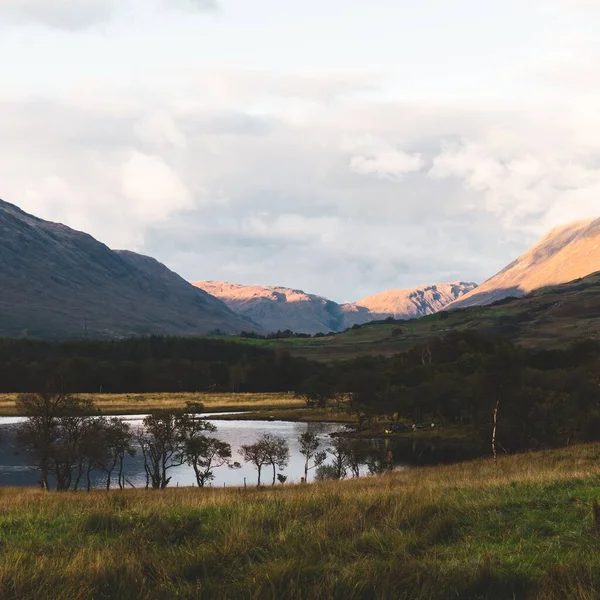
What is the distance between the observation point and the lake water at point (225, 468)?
299 ft

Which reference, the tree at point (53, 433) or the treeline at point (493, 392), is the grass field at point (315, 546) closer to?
the treeline at point (493, 392)

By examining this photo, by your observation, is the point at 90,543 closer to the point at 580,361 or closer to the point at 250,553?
the point at 250,553

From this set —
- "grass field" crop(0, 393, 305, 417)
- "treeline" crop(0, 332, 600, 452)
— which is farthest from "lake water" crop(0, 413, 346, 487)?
"grass field" crop(0, 393, 305, 417)

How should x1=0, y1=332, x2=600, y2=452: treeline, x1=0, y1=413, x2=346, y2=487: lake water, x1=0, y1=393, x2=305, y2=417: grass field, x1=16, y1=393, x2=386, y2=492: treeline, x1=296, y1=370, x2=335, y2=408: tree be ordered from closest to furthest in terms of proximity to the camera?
x1=0, y1=332, x2=600, y2=452: treeline < x1=16, y1=393, x2=386, y2=492: treeline < x1=0, y1=413, x2=346, y2=487: lake water < x1=0, y1=393, x2=305, y2=417: grass field < x1=296, y1=370, x2=335, y2=408: tree

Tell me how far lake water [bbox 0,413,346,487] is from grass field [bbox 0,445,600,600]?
176ft

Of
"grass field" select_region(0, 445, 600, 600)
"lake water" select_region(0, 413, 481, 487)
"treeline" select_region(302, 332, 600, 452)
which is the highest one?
"treeline" select_region(302, 332, 600, 452)

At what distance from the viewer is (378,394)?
150 meters

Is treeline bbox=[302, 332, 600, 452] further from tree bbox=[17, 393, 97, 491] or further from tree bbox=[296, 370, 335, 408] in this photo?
tree bbox=[17, 393, 97, 491]

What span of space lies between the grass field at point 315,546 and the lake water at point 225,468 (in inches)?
2111

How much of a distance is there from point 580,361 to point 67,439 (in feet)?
421

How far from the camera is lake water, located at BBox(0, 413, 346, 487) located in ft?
299

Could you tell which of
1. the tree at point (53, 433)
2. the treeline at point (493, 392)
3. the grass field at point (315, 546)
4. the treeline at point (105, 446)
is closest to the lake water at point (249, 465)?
the treeline at point (105, 446)

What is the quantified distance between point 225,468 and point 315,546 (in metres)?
94.1

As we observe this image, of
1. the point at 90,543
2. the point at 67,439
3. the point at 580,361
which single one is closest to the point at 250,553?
the point at 90,543
